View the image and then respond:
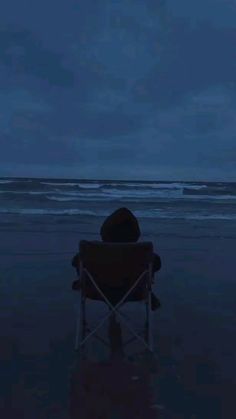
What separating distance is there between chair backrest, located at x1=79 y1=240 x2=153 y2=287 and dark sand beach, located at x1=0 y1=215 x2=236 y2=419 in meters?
0.56

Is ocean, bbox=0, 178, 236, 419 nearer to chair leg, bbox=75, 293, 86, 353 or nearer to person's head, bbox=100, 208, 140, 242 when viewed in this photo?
chair leg, bbox=75, 293, 86, 353

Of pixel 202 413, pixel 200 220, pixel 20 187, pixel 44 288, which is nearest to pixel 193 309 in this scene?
pixel 44 288

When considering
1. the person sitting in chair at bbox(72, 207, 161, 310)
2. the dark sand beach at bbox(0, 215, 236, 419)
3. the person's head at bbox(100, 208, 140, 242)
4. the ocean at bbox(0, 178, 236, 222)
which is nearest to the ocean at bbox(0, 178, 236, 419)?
the dark sand beach at bbox(0, 215, 236, 419)

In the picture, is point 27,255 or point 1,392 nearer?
point 1,392

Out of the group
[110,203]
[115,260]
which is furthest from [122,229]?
[110,203]

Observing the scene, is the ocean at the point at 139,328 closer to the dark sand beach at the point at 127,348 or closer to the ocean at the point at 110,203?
the dark sand beach at the point at 127,348

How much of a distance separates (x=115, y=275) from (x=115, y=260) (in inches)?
5.5

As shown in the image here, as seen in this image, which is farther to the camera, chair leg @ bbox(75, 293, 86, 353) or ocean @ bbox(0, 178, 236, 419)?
chair leg @ bbox(75, 293, 86, 353)

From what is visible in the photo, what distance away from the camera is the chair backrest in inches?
161

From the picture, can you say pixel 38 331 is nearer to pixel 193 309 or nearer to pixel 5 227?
pixel 193 309

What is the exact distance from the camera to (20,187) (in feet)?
125

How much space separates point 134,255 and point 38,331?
1.18 m

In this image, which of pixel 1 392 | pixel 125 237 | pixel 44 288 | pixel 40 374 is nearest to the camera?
pixel 1 392

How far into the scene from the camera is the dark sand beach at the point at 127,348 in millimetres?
3248
